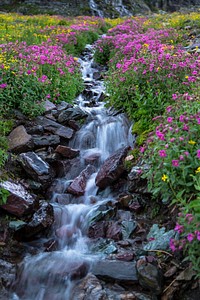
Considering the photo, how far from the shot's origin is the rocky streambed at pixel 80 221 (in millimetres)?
4184

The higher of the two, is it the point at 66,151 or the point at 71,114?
the point at 71,114

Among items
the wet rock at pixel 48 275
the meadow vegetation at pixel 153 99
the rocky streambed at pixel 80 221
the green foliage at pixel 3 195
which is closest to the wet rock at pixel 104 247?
the rocky streambed at pixel 80 221

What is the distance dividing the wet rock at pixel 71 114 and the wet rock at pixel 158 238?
374cm

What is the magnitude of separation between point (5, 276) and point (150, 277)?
195cm

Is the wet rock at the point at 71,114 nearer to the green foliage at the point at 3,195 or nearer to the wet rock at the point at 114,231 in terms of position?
the green foliage at the point at 3,195

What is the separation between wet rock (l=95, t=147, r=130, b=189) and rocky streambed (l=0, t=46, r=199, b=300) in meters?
0.02

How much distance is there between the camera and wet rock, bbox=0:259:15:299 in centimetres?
446

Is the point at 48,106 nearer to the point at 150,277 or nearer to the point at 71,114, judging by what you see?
the point at 71,114

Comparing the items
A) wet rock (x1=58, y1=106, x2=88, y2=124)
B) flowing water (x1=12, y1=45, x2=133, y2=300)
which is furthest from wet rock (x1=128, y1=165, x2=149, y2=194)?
wet rock (x1=58, y1=106, x2=88, y2=124)

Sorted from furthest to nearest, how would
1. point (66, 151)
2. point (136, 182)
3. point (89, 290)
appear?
point (66, 151)
point (136, 182)
point (89, 290)

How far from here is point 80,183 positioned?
20.4ft

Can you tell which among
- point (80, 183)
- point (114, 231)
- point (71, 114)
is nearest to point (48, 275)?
point (114, 231)

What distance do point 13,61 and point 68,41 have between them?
19.3ft

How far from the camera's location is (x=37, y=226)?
17.5 ft
